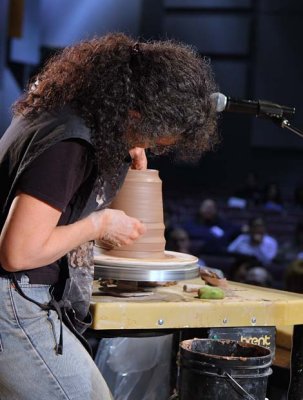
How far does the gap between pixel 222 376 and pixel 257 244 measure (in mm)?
4974

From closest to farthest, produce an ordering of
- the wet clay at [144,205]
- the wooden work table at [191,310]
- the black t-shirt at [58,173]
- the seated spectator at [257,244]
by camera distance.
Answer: the black t-shirt at [58,173], the wooden work table at [191,310], the wet clay at [144,205], the seated spectator at [257,244]

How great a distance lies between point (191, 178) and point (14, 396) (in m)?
9.14

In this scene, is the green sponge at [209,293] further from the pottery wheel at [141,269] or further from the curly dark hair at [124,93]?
the curly dark hair at [124,93]

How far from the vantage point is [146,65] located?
1587 millimetres

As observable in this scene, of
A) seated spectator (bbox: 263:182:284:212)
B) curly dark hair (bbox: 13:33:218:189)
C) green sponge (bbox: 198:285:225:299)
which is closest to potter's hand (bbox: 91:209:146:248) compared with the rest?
curly dark hair (bbox: 13:33:218:189)

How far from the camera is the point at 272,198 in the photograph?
29.2ft

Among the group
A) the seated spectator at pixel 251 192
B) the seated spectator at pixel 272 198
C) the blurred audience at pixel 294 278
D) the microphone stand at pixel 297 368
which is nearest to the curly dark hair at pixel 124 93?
the microphone stand at pixel 297 368

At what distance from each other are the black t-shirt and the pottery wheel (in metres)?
0.55

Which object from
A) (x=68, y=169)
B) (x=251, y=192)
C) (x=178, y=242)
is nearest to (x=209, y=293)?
(x=68, y=169)

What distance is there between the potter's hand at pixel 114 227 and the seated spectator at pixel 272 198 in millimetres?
7035

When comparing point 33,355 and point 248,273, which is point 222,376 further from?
point 248,273

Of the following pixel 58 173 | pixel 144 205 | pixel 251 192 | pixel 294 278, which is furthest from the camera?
pixel 251 192

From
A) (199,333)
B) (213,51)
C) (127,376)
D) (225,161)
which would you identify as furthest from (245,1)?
(199,333)

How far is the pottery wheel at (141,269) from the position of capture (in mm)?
2029
